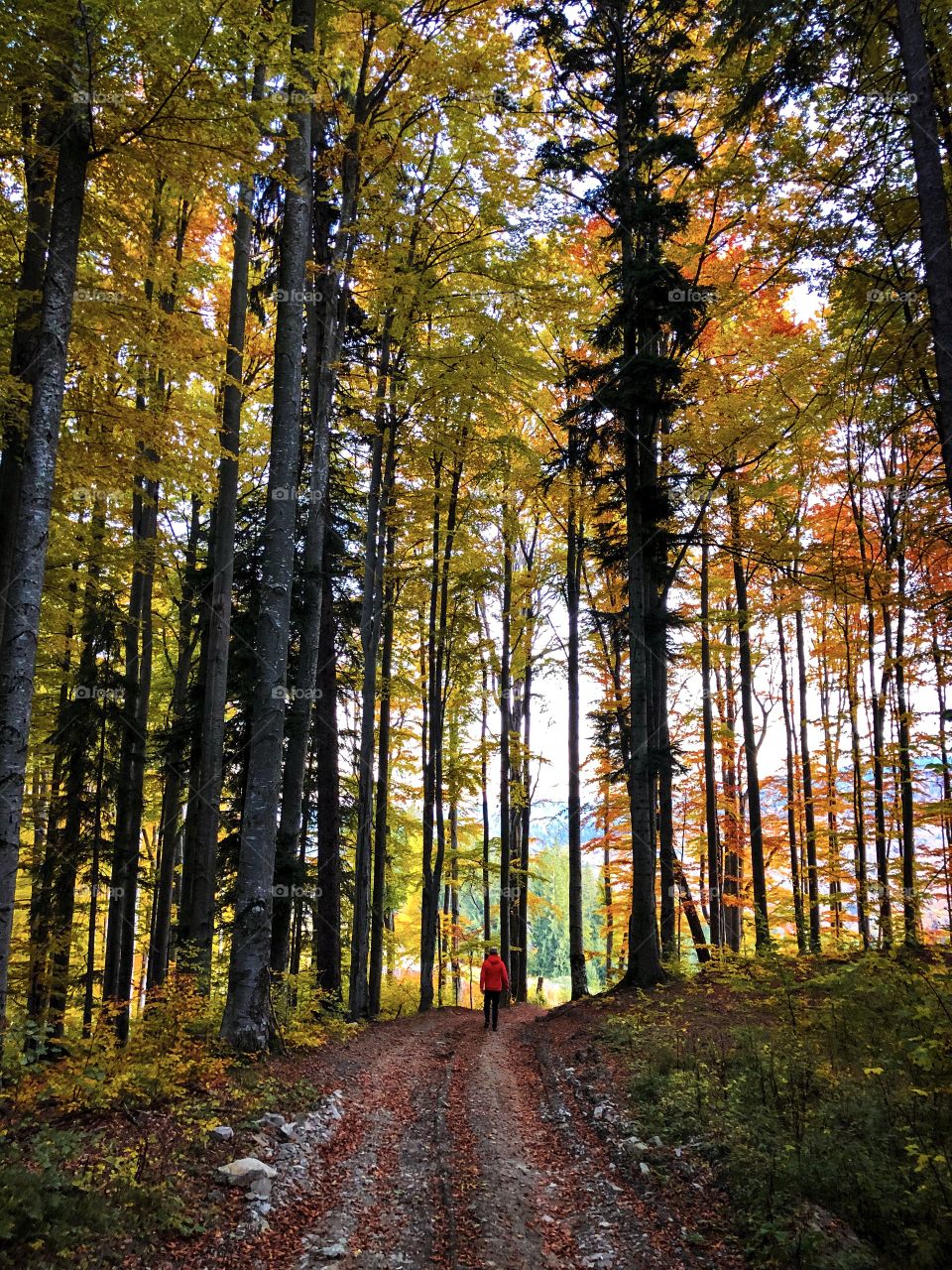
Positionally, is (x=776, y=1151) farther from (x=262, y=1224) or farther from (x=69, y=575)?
(x=69, y=575)

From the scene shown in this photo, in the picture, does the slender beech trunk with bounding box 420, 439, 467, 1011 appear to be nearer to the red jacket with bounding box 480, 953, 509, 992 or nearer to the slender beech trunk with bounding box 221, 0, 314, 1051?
the red jacket with bounding box 480, 953, 509, 992

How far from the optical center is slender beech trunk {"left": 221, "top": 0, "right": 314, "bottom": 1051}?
826 cm

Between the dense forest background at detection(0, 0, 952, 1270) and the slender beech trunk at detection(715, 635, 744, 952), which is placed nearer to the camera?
the dense forest background at detection(0, 0, 952, 1270)

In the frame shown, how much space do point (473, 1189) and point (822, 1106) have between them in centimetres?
308

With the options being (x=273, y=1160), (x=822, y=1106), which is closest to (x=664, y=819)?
(x=822, y=1106)

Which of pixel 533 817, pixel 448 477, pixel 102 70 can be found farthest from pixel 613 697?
pixel 102 70

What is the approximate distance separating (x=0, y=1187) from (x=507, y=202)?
15.4 m

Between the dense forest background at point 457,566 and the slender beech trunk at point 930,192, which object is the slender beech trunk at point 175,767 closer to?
the dense forest background at point 457,566

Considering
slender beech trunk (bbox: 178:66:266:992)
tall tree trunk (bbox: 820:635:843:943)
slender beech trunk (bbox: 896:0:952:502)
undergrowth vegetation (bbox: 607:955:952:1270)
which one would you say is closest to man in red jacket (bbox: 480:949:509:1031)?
undergrowth vegetation (bbox: 607:955:952:1270)

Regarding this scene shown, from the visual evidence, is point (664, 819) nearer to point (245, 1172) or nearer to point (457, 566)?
point (457, 566)

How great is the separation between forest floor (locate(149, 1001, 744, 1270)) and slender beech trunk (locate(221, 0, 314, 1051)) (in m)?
1.39

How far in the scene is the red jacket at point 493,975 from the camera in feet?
47.8

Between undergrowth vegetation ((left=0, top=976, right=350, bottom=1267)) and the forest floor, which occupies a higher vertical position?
undergrowth vegetation ((left=0, top=976, right=350, bottom=1267))

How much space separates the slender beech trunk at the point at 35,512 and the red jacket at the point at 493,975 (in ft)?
35.2
